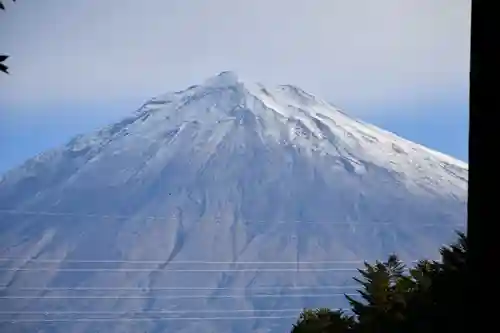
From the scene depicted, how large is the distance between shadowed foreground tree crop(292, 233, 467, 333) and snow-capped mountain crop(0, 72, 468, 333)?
9555 cm

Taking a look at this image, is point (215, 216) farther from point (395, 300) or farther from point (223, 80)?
point (395, 300)

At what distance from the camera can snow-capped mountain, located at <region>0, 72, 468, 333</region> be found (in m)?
113

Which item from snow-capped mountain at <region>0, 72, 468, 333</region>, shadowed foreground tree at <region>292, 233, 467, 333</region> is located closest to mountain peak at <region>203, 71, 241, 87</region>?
snow-capped mountain at <region>0, 72, 468, 333</region>

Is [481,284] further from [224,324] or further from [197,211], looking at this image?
[197,211]

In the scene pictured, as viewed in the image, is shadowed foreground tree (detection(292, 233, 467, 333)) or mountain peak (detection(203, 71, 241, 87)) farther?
mountain peak (detection(203, 71, 241, 87))

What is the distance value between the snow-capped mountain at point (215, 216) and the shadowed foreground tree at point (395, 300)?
95.6 m

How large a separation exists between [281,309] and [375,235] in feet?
56.9

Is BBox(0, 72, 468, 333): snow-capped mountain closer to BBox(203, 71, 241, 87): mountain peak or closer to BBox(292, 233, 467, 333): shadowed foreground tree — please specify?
BBox(203, 71, 241, 87): mountain peak

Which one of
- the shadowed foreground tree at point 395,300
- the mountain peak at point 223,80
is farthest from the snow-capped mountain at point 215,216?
the shadowed foreground tree at point 395,300

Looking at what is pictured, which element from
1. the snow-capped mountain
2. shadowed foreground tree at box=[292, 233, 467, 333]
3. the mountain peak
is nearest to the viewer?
shadowed foreground tree at box=[292, 233, 467, 333]

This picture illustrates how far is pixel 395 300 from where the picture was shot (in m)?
8.55

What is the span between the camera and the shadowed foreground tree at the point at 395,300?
6609mm

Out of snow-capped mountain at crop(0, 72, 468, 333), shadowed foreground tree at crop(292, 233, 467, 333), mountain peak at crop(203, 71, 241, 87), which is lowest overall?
shadowed foreground tree at crop(292, 233, 467, 333)

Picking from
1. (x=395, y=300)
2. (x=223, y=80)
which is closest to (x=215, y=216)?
(x=223, y=80)
